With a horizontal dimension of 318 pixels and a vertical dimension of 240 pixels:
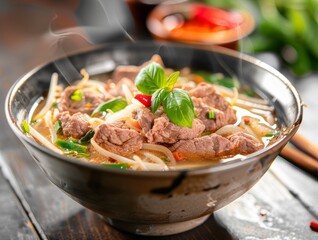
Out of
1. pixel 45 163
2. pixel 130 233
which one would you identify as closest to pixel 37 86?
pixel 45 163

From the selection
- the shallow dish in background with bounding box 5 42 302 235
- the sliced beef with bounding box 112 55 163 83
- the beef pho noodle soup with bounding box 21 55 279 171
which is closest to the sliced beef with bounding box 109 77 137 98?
the beef pho noodle soup with bounding box 21 55 279 171

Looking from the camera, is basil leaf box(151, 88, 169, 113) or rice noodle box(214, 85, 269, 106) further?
rice noodle box(214, 85, 269, 106)

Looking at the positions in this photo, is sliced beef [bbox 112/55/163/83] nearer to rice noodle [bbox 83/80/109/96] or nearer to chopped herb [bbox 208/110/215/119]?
rice noodle [bbox 83/80/109/96]

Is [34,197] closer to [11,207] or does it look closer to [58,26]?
[11,207]

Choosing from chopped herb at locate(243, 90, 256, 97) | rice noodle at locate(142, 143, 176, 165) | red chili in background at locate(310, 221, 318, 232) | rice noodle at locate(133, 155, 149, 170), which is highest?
rice noodle at locate(133, 155, 149, 170)

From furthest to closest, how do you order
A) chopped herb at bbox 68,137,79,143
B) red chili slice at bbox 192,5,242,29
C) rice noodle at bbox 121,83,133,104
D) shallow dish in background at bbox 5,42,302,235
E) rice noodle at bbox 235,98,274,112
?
1. red chili slice at bbox 192,5,242,29
2. rice noodle at bbox 235,98,274,112
3. rice noodle at bbox 121,83,133,104
4. chopped herb at bbox 68,137,79,143
5. shallow dish in background at bbox 5,42,302,235

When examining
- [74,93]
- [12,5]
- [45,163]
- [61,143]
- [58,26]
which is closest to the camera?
[45,163]
